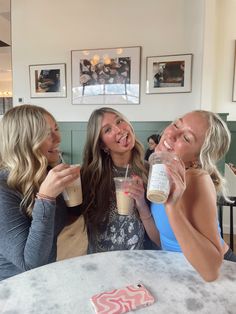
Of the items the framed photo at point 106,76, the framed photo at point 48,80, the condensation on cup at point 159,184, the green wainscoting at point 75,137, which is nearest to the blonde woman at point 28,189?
the condensation on cup at point 159,184

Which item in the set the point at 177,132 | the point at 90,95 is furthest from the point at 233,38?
the point at 177,132

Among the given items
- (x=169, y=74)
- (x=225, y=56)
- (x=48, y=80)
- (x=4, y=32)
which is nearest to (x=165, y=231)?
(x=169, y=74)

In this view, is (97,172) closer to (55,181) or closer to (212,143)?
(55,181)

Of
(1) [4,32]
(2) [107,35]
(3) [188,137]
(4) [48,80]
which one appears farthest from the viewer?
(1) [4,32]

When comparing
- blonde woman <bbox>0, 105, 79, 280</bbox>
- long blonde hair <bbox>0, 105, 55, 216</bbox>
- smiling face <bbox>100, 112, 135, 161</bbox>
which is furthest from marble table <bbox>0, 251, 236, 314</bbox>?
smiling face <bbox>100, 112, 135, 161</bbox>

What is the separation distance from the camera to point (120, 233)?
54.1 inches

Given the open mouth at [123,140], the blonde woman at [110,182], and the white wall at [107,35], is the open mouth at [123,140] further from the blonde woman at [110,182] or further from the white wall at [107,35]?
the white wall at [107,35]

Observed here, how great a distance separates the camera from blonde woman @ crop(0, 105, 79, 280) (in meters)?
0.98

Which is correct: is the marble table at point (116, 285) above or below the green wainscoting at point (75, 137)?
below

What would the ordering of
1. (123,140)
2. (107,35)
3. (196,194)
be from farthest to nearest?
(107,35) < (123,140) < (196,194)

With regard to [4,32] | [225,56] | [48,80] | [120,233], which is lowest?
[120,233]

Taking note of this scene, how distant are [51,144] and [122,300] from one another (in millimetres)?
741

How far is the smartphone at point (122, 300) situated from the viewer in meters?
0.69

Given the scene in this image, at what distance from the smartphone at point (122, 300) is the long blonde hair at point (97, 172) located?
61cm
